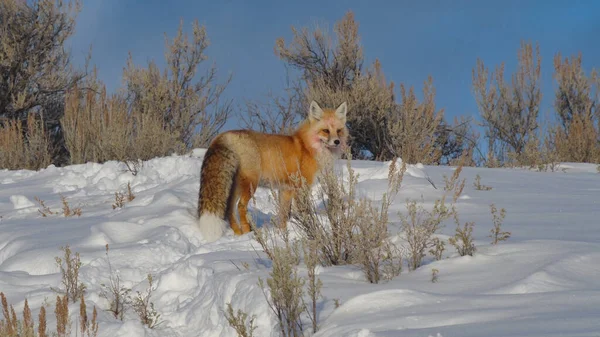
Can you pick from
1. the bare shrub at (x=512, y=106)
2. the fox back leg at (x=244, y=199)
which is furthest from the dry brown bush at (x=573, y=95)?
the fox back leg at (x=244, y=199)

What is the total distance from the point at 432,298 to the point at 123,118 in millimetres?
Answer: 10558

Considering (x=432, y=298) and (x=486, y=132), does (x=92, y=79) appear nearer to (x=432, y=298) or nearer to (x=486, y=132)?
(x=486, y=132)

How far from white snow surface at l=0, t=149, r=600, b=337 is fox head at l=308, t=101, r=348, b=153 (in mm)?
718

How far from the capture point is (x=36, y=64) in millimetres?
16938

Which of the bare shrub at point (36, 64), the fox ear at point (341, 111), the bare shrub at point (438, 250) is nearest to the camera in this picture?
the bare shrub at point (438, 250)

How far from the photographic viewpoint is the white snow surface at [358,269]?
104 inches

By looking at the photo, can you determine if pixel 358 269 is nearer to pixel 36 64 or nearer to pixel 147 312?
pixel 147 312

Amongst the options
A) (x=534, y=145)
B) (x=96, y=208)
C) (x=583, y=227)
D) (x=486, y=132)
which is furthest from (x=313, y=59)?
(x=583, y=227)

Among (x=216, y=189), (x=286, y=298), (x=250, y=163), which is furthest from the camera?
(x=250, y=163)

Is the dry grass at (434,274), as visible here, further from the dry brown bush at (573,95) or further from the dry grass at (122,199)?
the dry brown bush at (573,95)

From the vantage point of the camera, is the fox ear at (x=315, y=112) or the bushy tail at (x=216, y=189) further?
the fox ear at (x=315, y=112)

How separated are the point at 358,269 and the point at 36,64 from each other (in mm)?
15836

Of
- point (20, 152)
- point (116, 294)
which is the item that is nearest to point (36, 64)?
point (20, 152)

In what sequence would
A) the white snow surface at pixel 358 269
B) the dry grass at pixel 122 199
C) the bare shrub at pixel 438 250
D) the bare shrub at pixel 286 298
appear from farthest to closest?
the dry grass at pixel 122 199
the bare shrub at pixel 438 250
the bare shrub at pixel 286 298
the white snow surface at pixel 358 269
